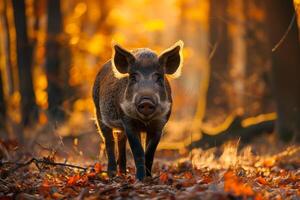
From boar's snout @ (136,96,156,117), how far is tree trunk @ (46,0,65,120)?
45.2 ft

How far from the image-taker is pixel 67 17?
1243 inches

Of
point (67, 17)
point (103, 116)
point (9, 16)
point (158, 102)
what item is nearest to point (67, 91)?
point (9, 16)

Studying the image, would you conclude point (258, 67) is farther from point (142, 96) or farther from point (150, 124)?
point (142, 96)

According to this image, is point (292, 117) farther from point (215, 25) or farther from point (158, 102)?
point (215, 25)

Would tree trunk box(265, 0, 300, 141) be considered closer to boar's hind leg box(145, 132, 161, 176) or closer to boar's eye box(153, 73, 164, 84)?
boar's hind leg box(145, 132, 161, 176)

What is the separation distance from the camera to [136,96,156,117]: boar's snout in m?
8.48

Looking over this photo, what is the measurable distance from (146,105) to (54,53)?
16083 mm

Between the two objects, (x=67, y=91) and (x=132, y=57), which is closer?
(x=132, y=57)

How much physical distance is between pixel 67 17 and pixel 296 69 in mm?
18411

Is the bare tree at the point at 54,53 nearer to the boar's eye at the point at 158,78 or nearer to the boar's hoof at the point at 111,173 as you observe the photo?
the boar's hoof at the point at 111,173

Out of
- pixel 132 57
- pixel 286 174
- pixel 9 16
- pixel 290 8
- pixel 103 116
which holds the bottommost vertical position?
pixel 286 174

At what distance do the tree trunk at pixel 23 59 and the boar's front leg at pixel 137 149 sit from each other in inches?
469

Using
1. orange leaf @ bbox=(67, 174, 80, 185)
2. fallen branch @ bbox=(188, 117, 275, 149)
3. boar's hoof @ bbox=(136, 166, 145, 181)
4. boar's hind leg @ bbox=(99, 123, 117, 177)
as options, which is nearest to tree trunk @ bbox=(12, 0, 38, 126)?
fallen branch @ bbox=(188, 117, 275, 149)

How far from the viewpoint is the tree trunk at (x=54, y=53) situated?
23.0 meters
